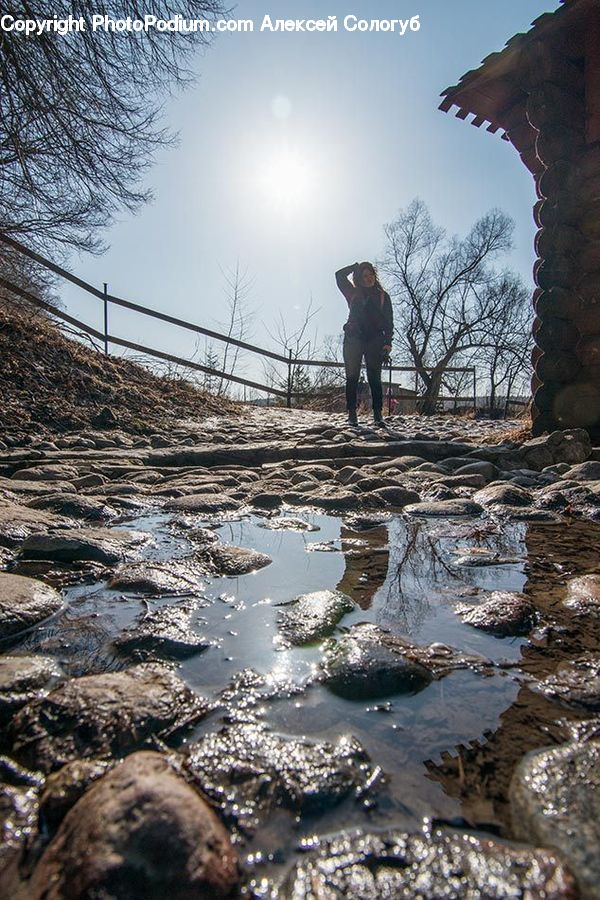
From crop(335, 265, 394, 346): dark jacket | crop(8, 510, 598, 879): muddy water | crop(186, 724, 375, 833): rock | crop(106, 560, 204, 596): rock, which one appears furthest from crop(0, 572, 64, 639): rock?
crop(335, 265, 394, 346): dark jacket

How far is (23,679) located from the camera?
0.86 m

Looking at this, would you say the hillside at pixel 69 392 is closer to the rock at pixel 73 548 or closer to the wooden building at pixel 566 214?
the rock at pixel 73 548

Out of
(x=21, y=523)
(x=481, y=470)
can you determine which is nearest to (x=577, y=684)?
(x=21, y=523)

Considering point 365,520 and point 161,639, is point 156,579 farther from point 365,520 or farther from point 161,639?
point 365,520

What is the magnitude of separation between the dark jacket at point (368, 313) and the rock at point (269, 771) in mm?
6044

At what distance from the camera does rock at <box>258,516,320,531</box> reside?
2125mm

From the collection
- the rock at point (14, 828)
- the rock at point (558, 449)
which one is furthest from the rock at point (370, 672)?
the rock at point (558, 449)

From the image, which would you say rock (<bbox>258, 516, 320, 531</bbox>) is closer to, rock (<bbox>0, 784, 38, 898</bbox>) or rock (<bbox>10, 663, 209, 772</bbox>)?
rock (<bbox>10, 663, 209, 772</bbox>)

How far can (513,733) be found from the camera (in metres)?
0.78

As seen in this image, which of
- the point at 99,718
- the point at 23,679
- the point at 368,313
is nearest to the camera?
the point at 99,718

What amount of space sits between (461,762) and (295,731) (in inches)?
9.4

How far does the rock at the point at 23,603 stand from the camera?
106 centimetres

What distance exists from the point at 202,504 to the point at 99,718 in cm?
171

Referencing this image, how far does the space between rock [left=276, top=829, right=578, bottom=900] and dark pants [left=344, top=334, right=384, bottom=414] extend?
605 cm
